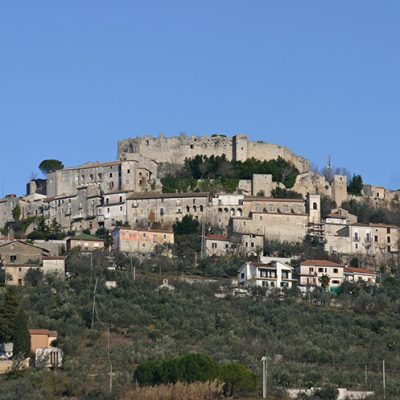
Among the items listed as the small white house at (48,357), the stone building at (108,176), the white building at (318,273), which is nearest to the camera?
the small white house at (48,357)

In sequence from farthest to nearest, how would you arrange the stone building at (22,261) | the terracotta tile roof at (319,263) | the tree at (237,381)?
the terracotta tile roof at (319,263) < the stone building at (22,261) < the tree at (237,381)

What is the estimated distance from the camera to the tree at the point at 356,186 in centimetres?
8375

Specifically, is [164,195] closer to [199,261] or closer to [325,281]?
[199,261]

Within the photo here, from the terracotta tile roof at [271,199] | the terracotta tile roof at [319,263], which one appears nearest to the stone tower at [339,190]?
the terracotta tile roof at [271,199]

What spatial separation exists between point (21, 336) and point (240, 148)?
35069 millimetres

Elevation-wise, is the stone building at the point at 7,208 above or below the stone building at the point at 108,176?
below

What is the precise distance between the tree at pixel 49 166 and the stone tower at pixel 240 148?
33.2 feet

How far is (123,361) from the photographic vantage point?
1914 inches

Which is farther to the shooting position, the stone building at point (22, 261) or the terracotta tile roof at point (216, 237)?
the terracotta tile roof at point (216, 237)

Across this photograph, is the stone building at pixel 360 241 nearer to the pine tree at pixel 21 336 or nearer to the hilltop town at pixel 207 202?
the hilltop town at pixel 207 202

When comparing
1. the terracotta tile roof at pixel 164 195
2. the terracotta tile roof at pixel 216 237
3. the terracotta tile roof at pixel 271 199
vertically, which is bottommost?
the terracotta tile roof at pixel 216 237

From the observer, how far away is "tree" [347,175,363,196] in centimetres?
8375

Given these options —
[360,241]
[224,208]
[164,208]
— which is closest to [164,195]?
[164,208]

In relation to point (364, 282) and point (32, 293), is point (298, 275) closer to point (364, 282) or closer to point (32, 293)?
point (364, 282)
